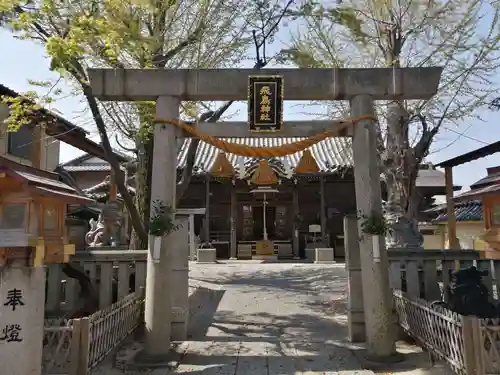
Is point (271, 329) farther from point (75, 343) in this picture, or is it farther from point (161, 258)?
point (75, 343)

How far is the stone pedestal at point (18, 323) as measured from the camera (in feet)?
14.0

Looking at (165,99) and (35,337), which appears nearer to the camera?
(35,337)

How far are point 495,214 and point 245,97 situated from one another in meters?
4.31

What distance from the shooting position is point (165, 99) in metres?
6.62

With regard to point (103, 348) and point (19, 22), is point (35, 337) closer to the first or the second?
point (103, 348)

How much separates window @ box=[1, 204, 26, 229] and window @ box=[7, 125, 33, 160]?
10.3 m

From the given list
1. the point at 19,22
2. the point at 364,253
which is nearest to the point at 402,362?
the point at 364,253

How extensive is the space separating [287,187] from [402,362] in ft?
53.9

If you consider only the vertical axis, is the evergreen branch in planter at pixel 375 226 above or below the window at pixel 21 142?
below

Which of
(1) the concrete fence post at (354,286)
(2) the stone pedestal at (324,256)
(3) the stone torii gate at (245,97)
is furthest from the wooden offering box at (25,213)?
(2) the stone pedestal at (324,256)

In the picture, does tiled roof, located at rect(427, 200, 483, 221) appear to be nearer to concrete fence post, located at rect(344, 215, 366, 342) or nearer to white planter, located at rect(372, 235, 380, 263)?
concrete fence post, located at rect(344, 215, 366, 342)

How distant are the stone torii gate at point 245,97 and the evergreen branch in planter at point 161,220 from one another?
0.37ft

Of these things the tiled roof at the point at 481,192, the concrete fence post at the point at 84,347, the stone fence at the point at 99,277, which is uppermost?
the tiled roof at the point at 481,192

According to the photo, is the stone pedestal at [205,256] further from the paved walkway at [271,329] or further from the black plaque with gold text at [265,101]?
the black plaque with gold text at [265,101]
